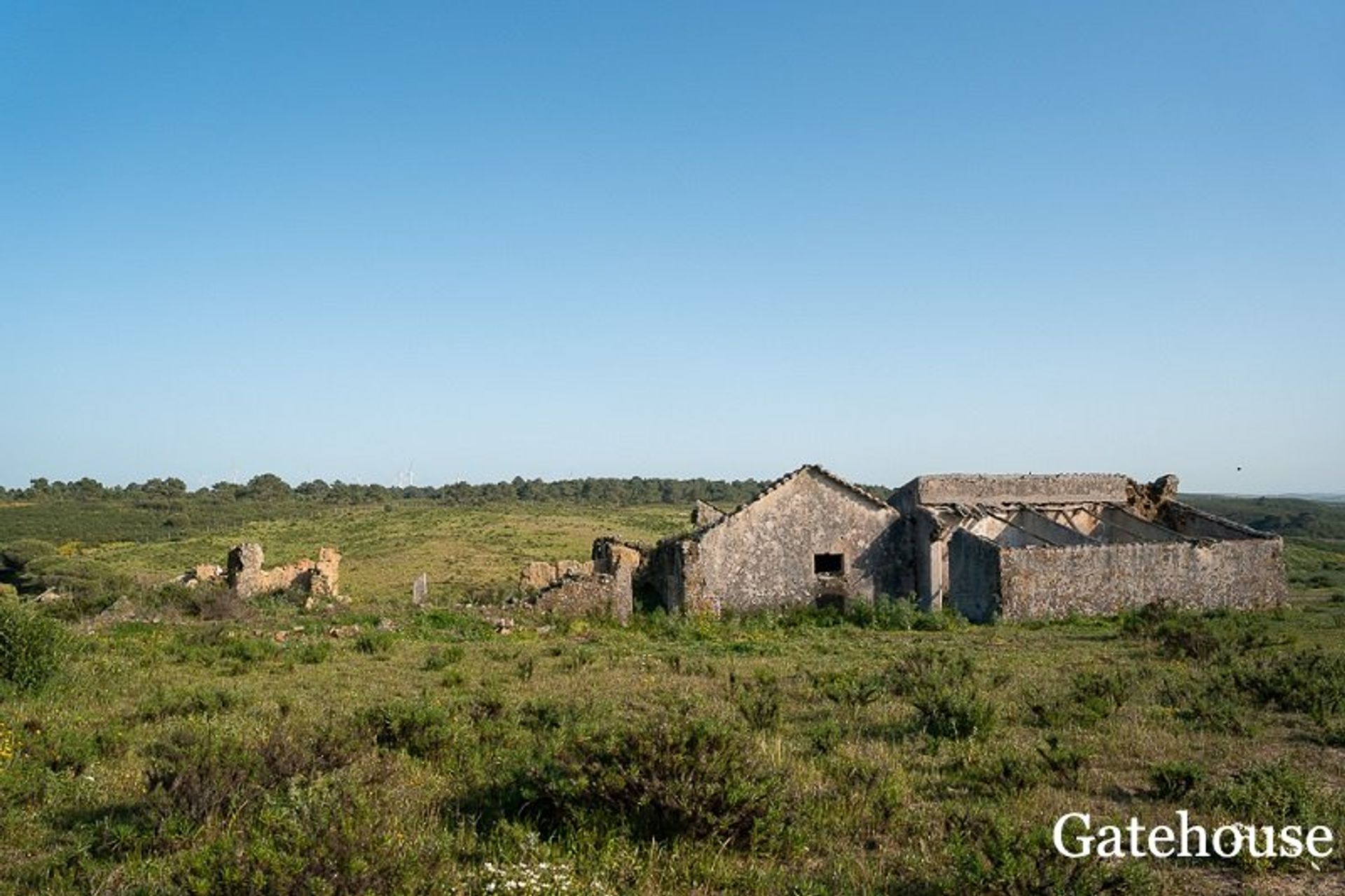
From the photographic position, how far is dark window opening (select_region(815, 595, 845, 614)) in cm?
2469

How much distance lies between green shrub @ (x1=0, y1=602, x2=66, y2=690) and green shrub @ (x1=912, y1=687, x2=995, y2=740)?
10978mm

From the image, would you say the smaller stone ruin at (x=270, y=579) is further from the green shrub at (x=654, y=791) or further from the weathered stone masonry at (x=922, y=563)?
the green shrub at (x=654, y=791)

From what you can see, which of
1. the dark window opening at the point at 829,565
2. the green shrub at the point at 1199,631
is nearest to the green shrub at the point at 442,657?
the dark window opening at the point at 829,565

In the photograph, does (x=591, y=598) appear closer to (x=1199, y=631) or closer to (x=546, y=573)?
(x=546, y=573)

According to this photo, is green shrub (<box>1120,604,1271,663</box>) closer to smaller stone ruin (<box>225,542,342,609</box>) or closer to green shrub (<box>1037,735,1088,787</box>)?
green shrub (<box>1037,735,1088,787</box>)

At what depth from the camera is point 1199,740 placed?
9070 millimetres

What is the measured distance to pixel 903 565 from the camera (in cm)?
2555

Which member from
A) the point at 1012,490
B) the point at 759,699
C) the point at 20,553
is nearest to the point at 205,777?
the point at 759,699

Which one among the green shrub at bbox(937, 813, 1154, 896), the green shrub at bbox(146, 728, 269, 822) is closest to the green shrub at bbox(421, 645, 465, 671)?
the green shrub at bbox(146, 728, 269, 822)

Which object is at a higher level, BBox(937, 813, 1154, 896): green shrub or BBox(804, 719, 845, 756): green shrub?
BBox(937, 813, 1154, 896): green shrub

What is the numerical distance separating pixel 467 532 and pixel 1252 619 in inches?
1505

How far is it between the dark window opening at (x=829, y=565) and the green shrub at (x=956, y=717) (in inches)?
587

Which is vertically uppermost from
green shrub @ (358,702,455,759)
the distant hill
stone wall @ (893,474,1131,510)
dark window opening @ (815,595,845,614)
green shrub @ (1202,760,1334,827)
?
stone wall @ (893,474,1131,510)

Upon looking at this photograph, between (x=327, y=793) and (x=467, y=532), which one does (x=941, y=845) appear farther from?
(x=467, y=532)
